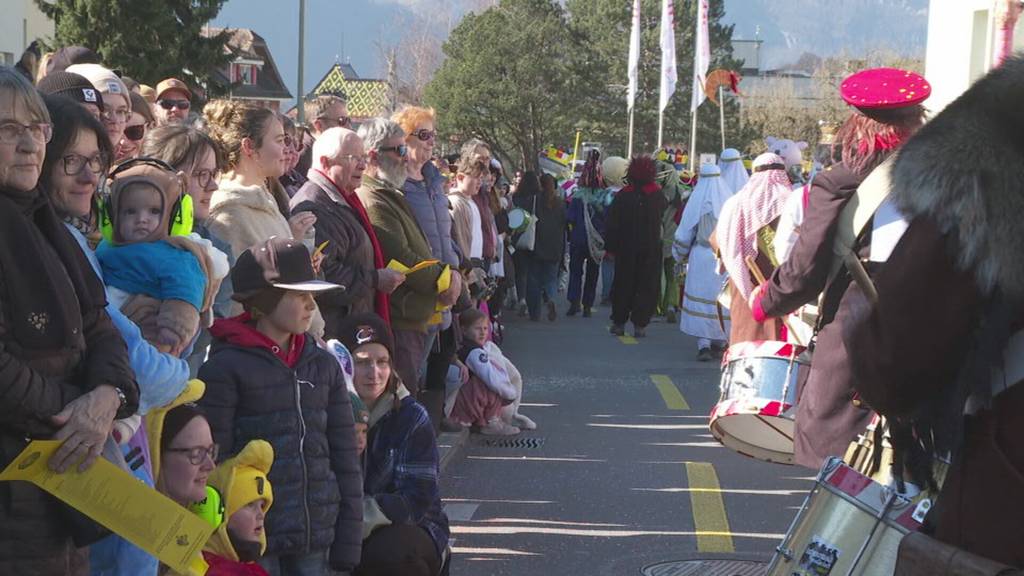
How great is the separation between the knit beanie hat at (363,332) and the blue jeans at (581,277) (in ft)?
42.8

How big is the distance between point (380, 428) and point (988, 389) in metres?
3.14

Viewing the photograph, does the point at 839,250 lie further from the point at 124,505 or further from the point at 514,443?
the point at 514,443

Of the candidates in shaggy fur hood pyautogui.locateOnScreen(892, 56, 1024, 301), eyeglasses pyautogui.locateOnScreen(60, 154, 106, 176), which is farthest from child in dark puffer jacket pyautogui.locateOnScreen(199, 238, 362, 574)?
shaggy fur hood pyautogui.locateOnScreen(892, 56, 1024, 301)

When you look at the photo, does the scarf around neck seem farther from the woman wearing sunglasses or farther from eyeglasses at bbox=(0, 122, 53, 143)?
eyeglasses at bbox=(0, 122, 53, 143)

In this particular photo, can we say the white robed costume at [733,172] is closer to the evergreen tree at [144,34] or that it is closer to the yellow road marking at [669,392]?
the yellow road marking at [669,392]

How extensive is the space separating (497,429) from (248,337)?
5.12 meters

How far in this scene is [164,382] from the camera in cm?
386

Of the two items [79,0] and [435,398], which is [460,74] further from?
[435,398]

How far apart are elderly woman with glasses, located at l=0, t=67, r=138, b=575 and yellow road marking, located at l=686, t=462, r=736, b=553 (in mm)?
4084

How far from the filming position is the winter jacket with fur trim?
465 cm

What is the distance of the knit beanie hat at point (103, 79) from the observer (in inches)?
222

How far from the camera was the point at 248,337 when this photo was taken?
4.75m

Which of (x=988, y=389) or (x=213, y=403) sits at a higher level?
(x=988, y=389)

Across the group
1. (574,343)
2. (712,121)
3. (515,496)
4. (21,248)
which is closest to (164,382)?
(21,248)
